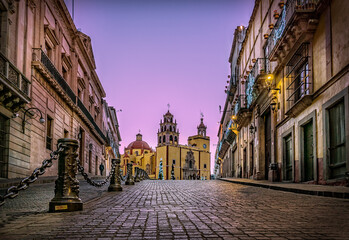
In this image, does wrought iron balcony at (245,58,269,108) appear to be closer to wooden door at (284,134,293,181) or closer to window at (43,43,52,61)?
wooden door at (284,134,293,181)

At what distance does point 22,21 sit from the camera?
14.7m

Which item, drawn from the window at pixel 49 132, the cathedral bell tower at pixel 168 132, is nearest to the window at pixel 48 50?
the window at pixel 49 132

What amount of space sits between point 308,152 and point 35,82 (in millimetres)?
11171

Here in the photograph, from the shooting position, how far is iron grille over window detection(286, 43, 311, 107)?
1228 centimetres

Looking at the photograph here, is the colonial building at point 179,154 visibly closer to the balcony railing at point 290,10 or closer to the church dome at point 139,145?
the church dome at point 139,145

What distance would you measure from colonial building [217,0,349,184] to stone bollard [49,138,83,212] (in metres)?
6.48

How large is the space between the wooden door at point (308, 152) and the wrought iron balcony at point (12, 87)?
9795 millimetres

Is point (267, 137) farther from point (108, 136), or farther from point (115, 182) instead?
point (108, 136)

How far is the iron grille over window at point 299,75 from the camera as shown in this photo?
12.3 m

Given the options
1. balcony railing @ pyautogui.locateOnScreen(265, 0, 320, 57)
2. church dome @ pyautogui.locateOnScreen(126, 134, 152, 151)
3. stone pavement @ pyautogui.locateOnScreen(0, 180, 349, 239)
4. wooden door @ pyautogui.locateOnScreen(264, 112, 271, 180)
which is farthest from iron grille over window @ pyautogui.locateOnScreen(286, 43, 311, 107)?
church dome @ pyautogui.locateOnScreen(126, 134, 152, 151)

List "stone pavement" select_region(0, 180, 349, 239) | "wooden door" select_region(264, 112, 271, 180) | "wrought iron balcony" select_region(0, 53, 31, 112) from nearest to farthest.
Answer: "stone pavement" select_region(0, 180, 349, 239) < "wrought iron balcony" select_region(0, 53, 31, 112) < "wooden door" select_region(264, 112, 271, 180)

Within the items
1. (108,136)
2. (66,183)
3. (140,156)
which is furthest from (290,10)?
(140,156)

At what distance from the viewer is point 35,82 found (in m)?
15.8

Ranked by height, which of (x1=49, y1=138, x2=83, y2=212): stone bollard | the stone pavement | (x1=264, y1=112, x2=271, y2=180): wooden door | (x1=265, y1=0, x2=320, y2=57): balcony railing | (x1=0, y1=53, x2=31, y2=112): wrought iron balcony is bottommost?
the stone pavement
